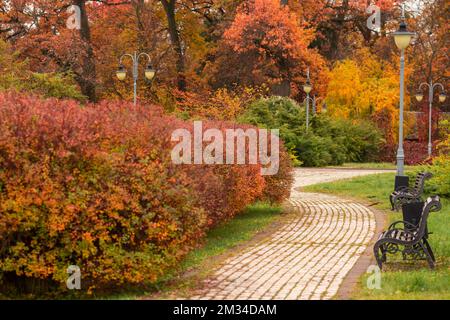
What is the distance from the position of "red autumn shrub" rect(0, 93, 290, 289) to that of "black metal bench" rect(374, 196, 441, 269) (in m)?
2.64

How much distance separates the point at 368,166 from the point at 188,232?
1086 inches

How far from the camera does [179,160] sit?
919 centimetres

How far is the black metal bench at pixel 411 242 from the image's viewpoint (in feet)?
30.0

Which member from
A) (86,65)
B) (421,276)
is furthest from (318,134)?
(421,276)

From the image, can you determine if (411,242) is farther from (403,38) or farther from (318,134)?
(318,134)

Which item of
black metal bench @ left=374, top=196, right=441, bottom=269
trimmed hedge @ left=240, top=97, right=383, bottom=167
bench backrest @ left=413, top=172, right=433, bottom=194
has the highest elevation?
trimmed hedge @ left=240, top=97, right=383, bottom=167

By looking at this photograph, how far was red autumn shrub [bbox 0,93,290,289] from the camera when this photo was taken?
7.42m

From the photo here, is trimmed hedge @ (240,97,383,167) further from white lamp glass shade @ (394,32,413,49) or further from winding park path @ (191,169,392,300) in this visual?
winding park path @ (191,169,392,300)

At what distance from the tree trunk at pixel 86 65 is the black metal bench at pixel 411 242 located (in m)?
26.3

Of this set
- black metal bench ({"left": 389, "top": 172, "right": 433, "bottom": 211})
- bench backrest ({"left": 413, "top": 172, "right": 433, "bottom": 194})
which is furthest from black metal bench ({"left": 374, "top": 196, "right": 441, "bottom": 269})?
bench backrest ({"left": 413, "top": 172, "right": 433, "bottom": 194})

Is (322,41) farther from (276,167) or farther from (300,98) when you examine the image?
(276,167)

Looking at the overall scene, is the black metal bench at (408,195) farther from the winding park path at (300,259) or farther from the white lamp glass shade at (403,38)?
the white lamp glass shade at (403,38)

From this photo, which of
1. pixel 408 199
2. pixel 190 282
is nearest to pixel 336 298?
pixel 190 282

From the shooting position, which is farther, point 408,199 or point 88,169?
point 408,199
